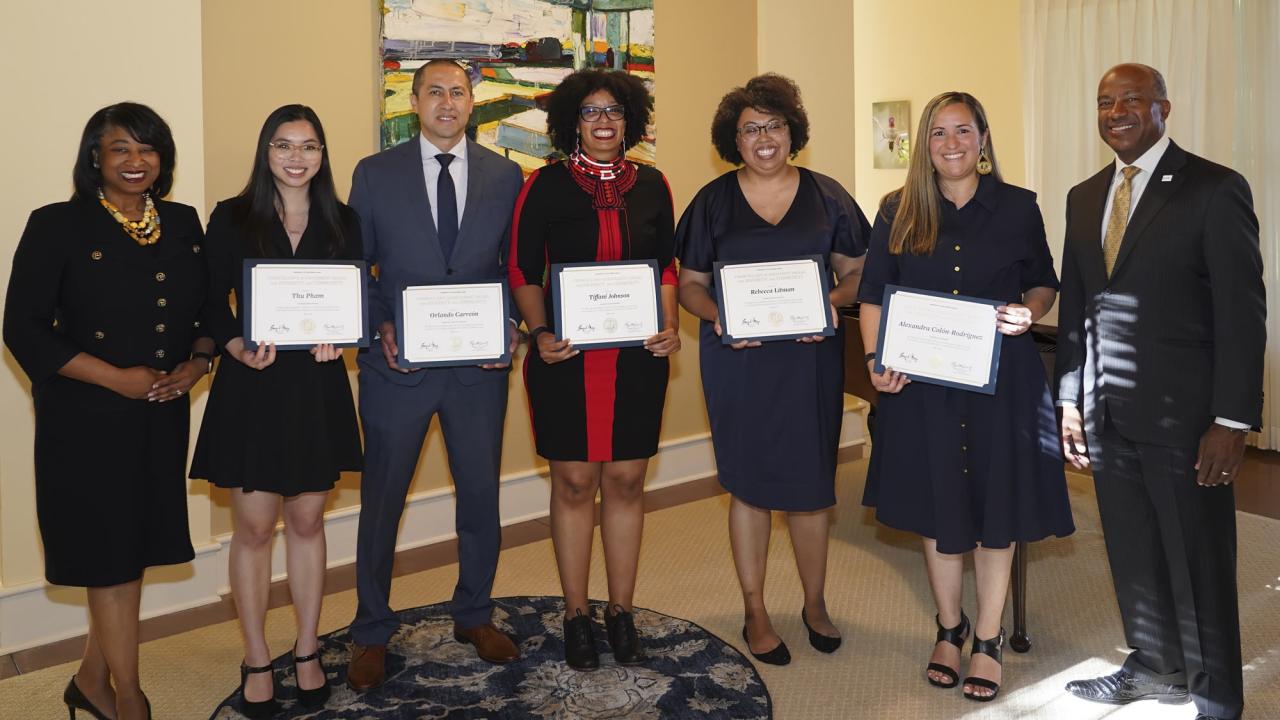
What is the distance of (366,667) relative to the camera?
3.25 metres

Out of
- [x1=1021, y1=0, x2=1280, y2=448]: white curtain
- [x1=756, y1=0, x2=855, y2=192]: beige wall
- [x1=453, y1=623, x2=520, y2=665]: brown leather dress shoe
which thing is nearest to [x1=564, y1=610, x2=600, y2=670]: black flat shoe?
[x1=453, y1=623, x2=520, y2=665]: brown leather dress shoe

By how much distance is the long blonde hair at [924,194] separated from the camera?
296cm

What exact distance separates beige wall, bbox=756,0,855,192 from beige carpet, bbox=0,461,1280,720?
2.28 m

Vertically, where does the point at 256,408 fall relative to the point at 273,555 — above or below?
above

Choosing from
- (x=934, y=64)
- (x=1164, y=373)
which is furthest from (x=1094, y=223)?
(x=934, y=64)

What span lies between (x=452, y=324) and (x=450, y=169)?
54 centimetres

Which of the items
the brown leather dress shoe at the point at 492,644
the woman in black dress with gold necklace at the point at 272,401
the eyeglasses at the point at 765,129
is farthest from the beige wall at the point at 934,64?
the woman in black dress with gold necklace at the point at 272,401

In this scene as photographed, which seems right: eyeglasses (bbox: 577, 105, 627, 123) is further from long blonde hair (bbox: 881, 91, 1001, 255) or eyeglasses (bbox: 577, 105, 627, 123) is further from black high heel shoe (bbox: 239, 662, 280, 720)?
black high heel shoe (bbox: 239, 662, 280, 720)

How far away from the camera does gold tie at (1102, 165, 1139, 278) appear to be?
2.90 metres

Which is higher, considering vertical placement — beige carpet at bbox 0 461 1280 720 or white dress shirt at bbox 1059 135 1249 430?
white dress shirt at bbox 1059 135 1249 430

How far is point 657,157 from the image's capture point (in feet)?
18.1

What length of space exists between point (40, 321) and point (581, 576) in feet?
5.81

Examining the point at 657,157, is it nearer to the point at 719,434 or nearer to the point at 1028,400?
the point at 719,434

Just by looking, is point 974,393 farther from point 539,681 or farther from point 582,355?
point 539,681
